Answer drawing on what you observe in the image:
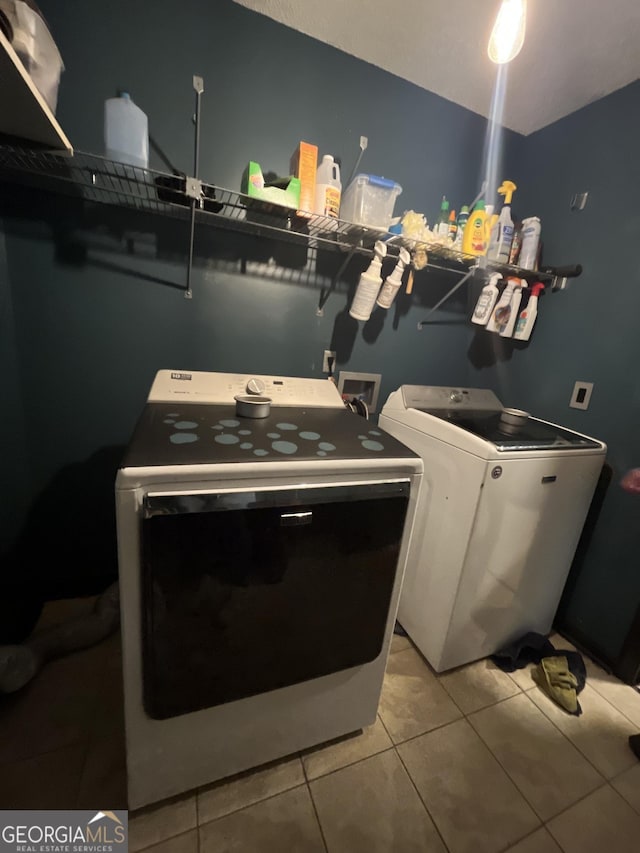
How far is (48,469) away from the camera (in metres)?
1.48

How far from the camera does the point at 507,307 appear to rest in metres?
1.77

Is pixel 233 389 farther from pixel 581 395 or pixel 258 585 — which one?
pixel 581 395

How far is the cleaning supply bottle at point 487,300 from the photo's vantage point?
5.63ft

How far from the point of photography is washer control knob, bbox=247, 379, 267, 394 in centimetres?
132

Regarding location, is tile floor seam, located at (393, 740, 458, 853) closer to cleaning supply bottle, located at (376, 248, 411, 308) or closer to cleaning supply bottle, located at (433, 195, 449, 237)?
cleaning supply bottle, located at (376, 248, 411, 308)

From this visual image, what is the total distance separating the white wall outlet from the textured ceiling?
1295 mm

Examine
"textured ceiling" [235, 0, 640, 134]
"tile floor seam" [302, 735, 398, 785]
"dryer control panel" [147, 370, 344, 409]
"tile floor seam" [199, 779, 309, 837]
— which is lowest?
"tile floor seam" [302, 735, 398, 785]

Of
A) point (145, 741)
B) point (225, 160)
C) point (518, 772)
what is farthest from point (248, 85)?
point (518, 772)

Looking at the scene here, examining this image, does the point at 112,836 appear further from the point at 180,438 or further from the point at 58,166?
the point at 58,166

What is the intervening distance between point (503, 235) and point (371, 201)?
29.8 inches

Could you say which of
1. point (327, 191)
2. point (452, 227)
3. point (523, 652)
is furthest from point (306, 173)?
point (523, 652)

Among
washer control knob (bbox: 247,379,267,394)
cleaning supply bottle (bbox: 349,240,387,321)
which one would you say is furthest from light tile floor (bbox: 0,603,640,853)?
cleaning supply bottle (bbox: 349,240,387,321)

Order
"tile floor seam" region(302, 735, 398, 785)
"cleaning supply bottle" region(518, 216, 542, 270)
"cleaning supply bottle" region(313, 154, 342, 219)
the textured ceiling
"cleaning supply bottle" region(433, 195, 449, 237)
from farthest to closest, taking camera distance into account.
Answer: "cleaning supply bottle" region(518, 216, 542, 270) → "cleaning supply bottle" region(433, 195, 449, 237) → "cleaning supply bottle" region(313, 154, 342, 219) → the textured ceiling → "tile floor seam" region(302, 735, 398, 785)

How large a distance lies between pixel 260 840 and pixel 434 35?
9.14 ft
